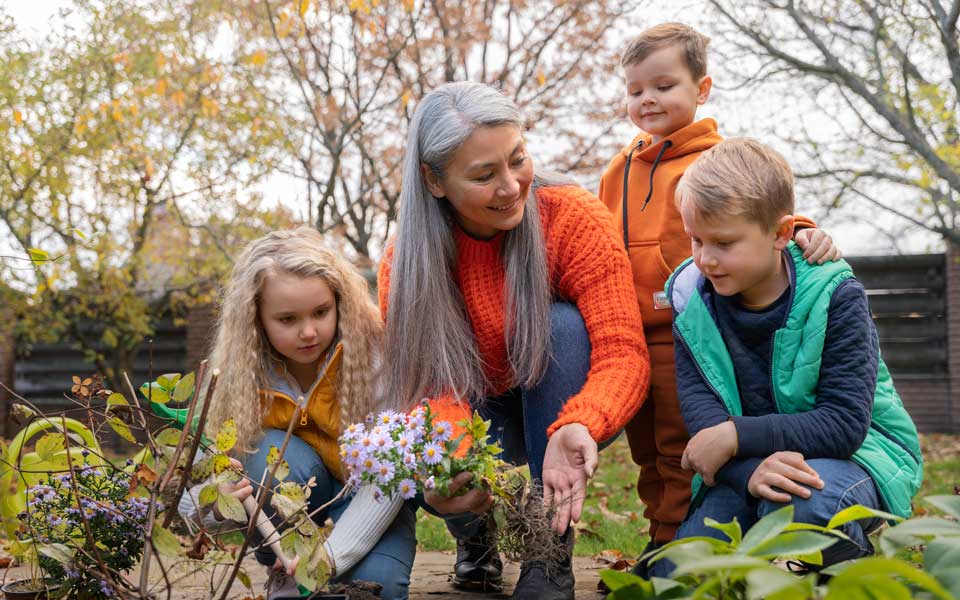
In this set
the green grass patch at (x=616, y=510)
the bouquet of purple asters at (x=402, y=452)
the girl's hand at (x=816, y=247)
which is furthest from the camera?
the green grass patch at (x=616, y=510)

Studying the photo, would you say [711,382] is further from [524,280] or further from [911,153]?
[911,153]

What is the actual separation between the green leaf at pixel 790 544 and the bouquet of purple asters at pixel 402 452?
694 millimetres

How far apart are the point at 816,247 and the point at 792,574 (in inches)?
41.5

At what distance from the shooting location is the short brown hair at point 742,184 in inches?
74.4

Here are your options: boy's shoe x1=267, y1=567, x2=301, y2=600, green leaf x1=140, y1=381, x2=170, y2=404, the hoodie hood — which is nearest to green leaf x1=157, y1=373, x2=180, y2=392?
green leaf x1=140, y1=381, x2=170, y2=404

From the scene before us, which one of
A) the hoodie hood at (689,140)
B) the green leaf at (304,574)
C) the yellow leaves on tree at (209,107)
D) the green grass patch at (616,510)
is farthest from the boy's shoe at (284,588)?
the yellow leaves on tree at (209,107)

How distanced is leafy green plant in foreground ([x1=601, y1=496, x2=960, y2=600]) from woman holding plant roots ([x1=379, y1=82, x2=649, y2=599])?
0.82 metres

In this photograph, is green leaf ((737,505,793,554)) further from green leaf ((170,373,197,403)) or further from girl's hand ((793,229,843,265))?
green leaf ((170,373,197,403))

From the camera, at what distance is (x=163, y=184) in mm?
7508

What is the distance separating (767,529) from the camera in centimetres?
118

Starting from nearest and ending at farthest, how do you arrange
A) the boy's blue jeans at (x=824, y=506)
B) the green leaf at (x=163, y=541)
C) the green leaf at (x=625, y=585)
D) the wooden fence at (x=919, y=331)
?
1. the green leaf at (x=625, y=585)
2. the green leaf at (x=163, y=541)
3. the boy's blue jeans at (x=824, y=506)
4. the wooden fence at (x=919, y=331)

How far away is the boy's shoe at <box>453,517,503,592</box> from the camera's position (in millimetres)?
A: 2508

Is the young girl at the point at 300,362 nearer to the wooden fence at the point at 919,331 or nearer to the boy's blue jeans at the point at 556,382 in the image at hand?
the boy's blue jeans at the point at 556,382

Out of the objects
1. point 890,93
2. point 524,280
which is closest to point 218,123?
point 890,93
